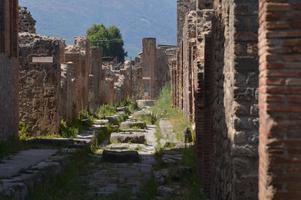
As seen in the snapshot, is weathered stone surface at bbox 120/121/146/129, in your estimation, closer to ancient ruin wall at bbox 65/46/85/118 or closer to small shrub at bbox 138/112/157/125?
ancient ruin wall at bbox 65/46/85/118

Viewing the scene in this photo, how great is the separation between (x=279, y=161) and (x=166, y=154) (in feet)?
32.2

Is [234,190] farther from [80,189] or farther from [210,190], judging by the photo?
[80,189]

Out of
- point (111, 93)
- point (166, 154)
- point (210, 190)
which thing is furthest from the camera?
point (111, 93)

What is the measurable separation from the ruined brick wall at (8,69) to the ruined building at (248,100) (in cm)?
490

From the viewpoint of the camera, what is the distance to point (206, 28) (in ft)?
34.8

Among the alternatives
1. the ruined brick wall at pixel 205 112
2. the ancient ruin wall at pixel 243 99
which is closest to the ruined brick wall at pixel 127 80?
the ruined brick wall at pixel 205 112

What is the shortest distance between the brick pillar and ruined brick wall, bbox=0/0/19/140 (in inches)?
417

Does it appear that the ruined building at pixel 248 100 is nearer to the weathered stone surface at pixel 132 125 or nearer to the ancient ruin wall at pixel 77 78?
the weathered stone surface at pixel 132 125

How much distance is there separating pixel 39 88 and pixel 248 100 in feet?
38.5

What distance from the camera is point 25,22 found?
22.0 m

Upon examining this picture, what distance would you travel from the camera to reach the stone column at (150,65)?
53875 mm

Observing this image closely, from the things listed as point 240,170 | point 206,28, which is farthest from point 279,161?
point 206,28

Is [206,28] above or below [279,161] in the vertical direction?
above

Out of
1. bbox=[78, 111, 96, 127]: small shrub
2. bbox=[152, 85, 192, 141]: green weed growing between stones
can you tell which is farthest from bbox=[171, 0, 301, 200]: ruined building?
bbox=[78, 111, 96, 127]: small shrub
